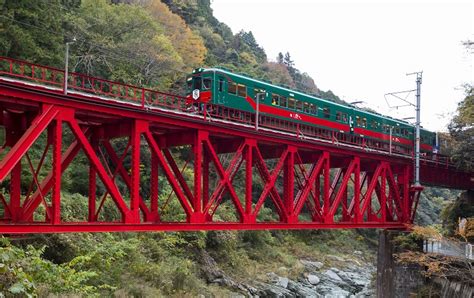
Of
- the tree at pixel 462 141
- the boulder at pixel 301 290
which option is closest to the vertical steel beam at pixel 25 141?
the boulder at pixel 301 290

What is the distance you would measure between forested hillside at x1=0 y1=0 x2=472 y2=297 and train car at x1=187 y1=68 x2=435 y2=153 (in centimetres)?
681

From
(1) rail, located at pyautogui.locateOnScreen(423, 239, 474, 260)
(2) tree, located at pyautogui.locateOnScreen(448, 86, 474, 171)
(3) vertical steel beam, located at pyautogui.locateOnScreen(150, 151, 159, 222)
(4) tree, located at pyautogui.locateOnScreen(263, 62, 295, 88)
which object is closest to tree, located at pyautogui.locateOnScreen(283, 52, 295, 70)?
(4) tree, located at pyautogui.locateOnScreen(263, 62, 295, 88)

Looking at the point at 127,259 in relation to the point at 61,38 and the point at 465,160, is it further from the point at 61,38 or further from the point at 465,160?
the point at 465,160

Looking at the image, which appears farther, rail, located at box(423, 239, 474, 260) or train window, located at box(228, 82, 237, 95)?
train window, located at box(228, 82, 237, 95)

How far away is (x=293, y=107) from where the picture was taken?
3422 centimetres

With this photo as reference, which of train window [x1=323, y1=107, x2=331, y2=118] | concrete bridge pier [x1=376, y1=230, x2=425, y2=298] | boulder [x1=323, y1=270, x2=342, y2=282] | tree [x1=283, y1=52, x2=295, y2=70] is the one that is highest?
tree [x1=283, y1=52, x2=295, y2=70]

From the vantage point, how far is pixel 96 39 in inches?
1666

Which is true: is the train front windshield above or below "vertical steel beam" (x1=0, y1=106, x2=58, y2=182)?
above

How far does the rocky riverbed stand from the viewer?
1288 inches

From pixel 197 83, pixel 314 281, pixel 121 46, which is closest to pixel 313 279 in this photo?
pixel 314 281

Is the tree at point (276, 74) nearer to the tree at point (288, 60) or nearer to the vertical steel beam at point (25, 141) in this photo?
the tree at point (288, 60)

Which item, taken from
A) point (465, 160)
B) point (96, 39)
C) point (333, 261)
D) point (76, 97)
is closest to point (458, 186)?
point (465, 160)

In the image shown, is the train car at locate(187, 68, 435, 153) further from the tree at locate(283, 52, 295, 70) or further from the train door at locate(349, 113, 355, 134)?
the tree at locate(283, 52, 295, 70)

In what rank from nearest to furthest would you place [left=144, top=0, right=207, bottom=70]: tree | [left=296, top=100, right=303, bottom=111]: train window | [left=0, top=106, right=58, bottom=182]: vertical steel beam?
1. [left=0, top=106, right=58, bottom=182]: vertical steel beam
2. [left=296, top=100, right=303, bottom=111]: train window
3. [left=144, top=0, right=207, bottom=70]: tree
